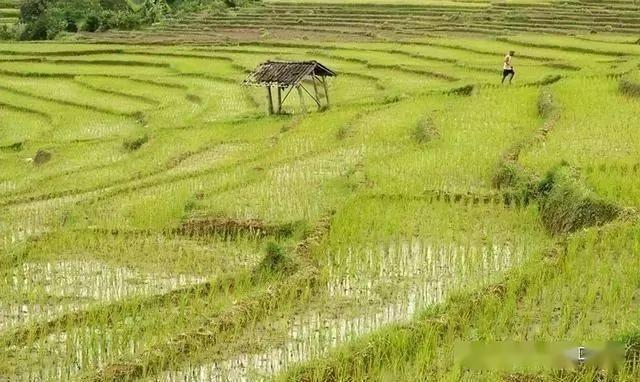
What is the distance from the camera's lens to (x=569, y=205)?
7.57 m

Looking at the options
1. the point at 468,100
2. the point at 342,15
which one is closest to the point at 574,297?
the point at 468,100

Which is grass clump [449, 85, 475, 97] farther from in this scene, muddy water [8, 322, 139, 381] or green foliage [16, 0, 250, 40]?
green foliage [16, 0, 250, 40]

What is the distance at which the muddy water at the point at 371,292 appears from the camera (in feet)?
16.6

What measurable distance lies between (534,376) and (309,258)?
9.35ft

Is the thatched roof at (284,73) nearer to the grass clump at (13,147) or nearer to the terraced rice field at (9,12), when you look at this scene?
the grass clump at (13,147)

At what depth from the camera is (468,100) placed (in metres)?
15.5

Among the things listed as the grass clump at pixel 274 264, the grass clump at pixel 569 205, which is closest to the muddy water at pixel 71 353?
the grass clump at pixel 274 264

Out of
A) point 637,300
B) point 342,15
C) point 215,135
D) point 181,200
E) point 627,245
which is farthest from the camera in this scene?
point 342,15

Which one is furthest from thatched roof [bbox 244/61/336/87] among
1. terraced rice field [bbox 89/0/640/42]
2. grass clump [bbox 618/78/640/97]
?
terraced rice field [bbox 89/0/640/42]

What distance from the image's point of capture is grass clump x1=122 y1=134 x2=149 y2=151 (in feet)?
48.5

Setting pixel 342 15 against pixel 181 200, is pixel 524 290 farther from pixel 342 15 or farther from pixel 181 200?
pixel 342 15

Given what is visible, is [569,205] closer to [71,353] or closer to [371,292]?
[371,292]

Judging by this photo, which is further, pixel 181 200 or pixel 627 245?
pixel 181 200

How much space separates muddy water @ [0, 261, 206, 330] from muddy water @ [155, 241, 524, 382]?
4.22ft
